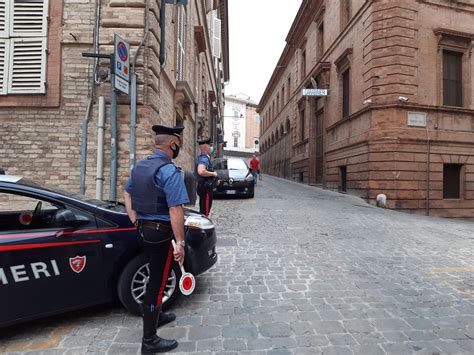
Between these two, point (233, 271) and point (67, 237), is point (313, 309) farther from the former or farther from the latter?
point (67, 237)

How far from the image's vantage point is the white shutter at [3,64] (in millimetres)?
8156

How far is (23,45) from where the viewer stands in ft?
27.0

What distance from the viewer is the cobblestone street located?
8.68ft

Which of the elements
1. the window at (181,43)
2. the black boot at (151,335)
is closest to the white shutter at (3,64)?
the window at (181,43)

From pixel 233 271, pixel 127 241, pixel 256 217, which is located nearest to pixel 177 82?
pixel 256 217

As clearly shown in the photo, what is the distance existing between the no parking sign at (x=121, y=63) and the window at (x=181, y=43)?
435 cm

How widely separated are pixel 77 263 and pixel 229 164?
33.4 feet

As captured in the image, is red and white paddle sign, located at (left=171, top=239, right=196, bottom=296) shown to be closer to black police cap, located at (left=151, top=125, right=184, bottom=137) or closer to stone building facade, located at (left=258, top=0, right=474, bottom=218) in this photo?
black police cap, located at (left=151, top=125, right=184, bottom=137)

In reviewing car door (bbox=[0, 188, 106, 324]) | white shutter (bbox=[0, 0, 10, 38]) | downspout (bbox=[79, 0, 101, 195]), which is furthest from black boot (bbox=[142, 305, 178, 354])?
white shutter (bbox=[0, 0, 10, 38])

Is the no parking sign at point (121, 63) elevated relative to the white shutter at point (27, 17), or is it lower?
lower

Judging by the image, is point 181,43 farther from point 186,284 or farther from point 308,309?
point 186,284

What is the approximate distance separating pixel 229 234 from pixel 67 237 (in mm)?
4187

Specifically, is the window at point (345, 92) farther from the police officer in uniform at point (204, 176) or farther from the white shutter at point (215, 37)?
the white shutter at point (215, 37)

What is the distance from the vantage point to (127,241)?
9.86 feet
